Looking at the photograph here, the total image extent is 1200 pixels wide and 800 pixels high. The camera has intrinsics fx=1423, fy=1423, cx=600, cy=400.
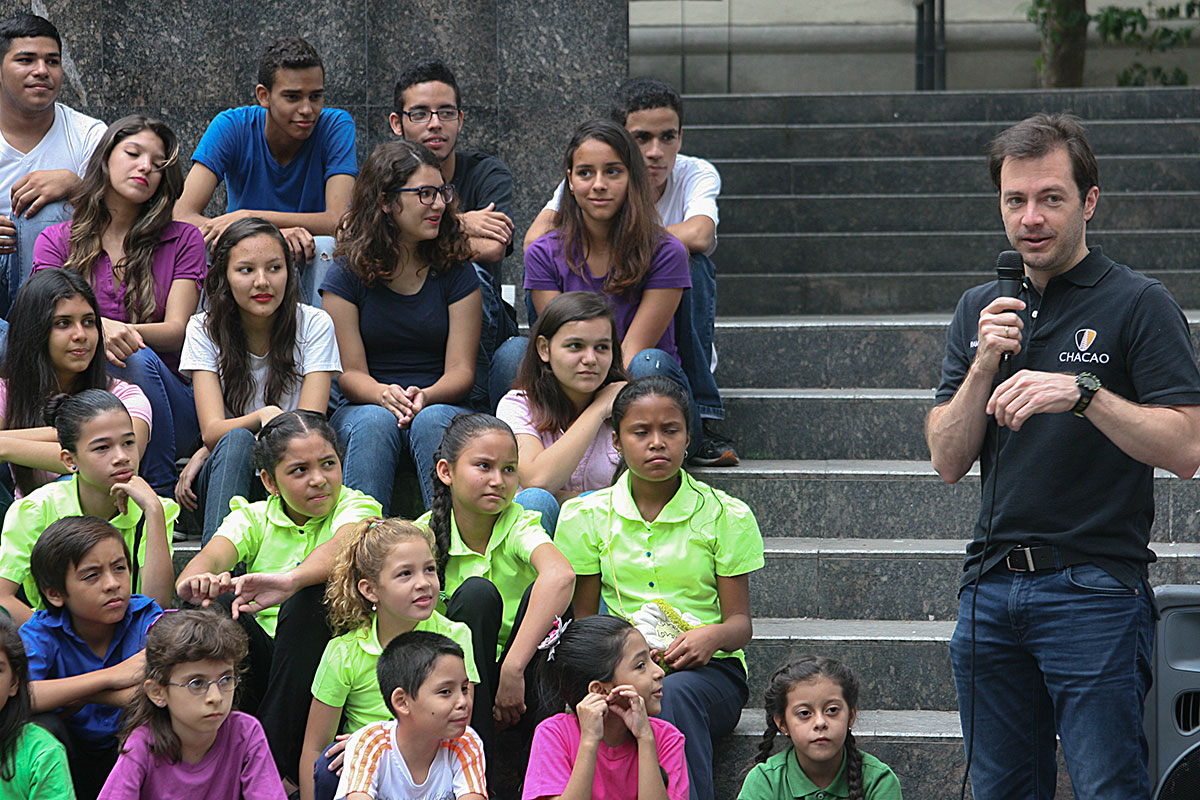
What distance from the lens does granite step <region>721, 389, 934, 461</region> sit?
5.04m

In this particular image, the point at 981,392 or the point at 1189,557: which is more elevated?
the point at 981,392

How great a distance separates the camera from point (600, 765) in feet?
10.8

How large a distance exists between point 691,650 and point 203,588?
1237 mm

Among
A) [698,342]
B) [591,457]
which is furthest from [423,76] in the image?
[591,457]

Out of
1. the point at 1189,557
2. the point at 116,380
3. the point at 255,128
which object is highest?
the point at 255,128

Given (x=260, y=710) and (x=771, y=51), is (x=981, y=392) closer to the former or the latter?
(x=260, y=710)

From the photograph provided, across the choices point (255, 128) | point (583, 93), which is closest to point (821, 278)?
point (583, 93)

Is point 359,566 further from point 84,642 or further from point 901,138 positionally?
point 901,138

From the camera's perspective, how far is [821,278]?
665 centimetres

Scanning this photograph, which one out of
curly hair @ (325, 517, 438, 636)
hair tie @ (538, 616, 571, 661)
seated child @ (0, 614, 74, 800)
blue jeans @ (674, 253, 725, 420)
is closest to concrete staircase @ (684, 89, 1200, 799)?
blue jeans @ (674, 253, 725, 420)

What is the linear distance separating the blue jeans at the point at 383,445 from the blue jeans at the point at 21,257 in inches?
58.2

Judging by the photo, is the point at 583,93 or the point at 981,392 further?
the point at 583,93

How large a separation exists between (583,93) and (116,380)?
2.75 metres

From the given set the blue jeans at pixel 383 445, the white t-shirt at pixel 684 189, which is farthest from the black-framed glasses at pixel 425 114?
the blue jeans at pixel 383 445
